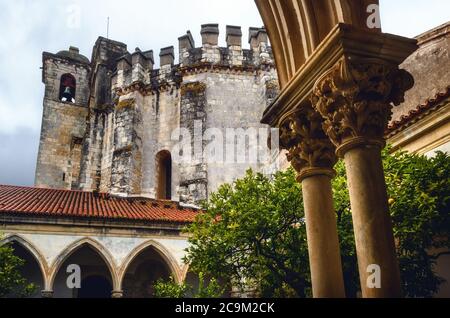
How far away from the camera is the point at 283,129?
4.27 metres

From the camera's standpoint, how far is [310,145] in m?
4.07

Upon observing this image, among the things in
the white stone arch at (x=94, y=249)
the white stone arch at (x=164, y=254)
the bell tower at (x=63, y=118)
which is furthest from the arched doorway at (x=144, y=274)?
the bell tower at (x=63, y=118)

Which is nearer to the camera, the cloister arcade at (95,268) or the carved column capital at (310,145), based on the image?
the carved column capital at (310,145)

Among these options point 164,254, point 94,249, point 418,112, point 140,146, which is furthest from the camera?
point 140,146

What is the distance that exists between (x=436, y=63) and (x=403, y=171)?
587 cm

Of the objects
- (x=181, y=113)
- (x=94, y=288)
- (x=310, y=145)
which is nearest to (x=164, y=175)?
(x=181, y=113)

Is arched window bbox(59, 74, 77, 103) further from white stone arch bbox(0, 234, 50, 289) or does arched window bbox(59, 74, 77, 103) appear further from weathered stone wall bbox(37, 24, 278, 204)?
white stone arch bbox(0, 234, 50, 289)

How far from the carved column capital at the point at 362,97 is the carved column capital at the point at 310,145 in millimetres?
540

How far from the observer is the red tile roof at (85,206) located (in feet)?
46.2

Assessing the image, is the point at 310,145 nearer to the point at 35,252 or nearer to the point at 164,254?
the point at 164,254

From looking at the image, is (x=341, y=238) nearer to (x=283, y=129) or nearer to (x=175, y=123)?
(x=283, y=129)

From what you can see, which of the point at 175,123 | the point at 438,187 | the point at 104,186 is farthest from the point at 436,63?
the point at 104,186

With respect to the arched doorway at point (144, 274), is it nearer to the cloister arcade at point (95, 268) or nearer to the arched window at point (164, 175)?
the cloister arcade at point (95, 268)

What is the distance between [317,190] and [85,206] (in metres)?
13.3
